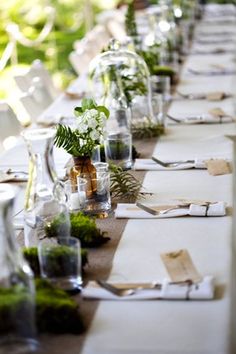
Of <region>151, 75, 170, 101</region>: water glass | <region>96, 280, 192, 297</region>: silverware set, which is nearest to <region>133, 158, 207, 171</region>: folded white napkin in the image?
<region>96, 280, 192, 297</region>: silverware set

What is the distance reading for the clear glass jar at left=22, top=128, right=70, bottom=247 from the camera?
2305mm

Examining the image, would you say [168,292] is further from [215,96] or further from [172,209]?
[215,96]

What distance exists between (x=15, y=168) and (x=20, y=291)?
1660mm

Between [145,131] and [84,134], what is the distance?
97 centimetres

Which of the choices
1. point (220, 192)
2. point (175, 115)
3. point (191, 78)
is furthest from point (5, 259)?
point (191, 78)

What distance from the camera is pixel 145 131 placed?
3809mm

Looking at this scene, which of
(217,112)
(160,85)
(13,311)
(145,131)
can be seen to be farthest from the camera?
(160,85)

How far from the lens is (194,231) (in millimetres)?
2592

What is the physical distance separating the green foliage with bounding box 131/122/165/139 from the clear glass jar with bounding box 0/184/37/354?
75.5 inches

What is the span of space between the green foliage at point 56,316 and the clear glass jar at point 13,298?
0.18ft

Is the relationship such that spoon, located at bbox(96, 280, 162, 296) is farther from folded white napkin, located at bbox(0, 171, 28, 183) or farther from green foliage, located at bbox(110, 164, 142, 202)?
folded white napkin, located at bbox(0, 171, 28, 183)

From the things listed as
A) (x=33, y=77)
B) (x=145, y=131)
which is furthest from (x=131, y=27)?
(x=145, y=131)

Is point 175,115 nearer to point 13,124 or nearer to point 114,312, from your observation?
point 13,124

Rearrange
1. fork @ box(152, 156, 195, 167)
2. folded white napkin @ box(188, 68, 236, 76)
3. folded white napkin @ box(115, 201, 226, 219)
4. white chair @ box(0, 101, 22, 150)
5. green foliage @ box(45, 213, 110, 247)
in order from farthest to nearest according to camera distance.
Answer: folded white napkin @ box(188, 68, 236, 76)
white chair @ box(0, 101, 22, 150)
fork @ box(152, 156, 195, 167)
folded white napkin @ box(115, 201, 226, 219)
green foliage @ box(45, 213, 110, 247)
